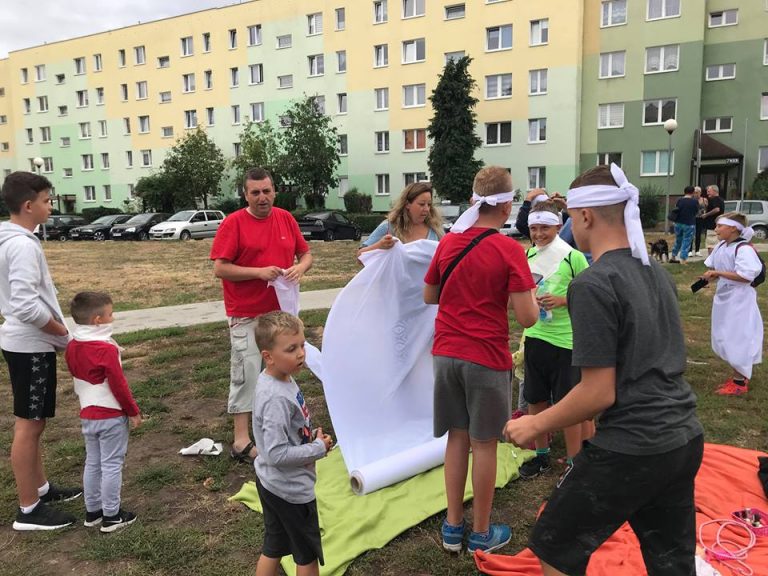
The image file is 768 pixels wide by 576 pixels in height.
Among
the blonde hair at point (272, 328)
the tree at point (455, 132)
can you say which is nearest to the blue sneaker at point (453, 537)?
the blonde hair at point (272, 328)

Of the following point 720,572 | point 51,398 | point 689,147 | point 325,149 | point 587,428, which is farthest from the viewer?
point 325,149

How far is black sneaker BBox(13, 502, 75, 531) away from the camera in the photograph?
3338 millimetres

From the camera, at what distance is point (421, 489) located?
12.3ft

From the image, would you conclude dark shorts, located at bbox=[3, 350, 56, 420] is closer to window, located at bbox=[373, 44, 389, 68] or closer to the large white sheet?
the large white sheet

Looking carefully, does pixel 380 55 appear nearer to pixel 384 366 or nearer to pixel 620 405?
pixel 384 366

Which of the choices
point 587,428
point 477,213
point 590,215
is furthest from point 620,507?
point 587,428

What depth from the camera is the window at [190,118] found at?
45888 millimetres

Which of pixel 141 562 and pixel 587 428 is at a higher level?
pixel 587 428

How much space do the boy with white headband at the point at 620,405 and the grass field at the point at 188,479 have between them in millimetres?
1095

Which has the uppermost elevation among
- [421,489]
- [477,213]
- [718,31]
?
[718,31]

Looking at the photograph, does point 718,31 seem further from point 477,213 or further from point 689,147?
point 477,213

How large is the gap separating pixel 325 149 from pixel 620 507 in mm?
36577

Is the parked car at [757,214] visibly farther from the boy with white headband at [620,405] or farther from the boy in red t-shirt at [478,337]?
the boy with white headband at [620,405]

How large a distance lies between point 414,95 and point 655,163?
15385 mm
